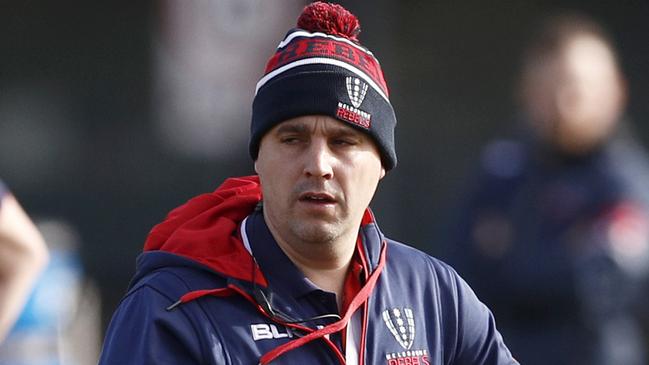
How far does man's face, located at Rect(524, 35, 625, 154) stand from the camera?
5750 mm

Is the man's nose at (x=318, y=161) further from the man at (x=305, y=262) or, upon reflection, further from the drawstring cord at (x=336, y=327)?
the drawstring cord at (x=336, y=327)

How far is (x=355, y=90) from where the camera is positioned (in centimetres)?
358

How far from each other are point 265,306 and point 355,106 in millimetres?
529

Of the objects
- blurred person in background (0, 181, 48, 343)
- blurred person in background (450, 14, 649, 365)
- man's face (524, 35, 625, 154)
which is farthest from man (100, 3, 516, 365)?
man's face (524, 35, 625, 154)

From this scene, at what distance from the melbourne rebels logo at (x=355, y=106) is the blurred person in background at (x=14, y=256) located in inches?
60.9

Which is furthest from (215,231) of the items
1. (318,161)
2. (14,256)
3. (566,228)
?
(566,228)

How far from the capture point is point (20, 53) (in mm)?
8656

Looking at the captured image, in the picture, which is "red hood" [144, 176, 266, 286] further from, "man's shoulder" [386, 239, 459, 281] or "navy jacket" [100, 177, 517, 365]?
"man's shoulder" [386, 239, 459, 281]

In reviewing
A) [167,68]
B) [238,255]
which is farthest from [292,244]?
[167,68]

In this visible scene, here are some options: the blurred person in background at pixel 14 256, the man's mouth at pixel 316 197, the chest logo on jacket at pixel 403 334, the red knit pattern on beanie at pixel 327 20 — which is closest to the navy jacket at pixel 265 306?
the chest logo on jacket at pixel 403 334

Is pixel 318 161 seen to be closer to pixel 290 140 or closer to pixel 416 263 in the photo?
pixel 290 140

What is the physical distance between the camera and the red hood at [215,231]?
345cm

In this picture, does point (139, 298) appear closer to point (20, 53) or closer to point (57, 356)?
point (57, 356)

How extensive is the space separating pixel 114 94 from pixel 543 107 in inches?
140
